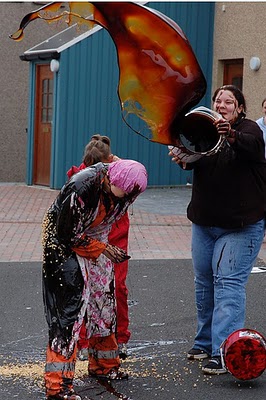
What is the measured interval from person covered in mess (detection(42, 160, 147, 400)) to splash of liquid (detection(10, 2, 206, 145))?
360mm

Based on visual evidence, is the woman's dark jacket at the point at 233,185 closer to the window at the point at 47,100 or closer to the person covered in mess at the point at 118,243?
the person covered in mess at the point at 118,243

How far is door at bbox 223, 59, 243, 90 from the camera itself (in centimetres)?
1633

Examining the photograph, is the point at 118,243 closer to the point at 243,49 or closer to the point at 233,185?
the point at 233,185

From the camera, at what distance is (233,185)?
5430 millimetres

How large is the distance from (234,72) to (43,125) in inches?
151

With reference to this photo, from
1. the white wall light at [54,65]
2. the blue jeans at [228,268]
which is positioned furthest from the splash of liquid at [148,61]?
the white wall light at [54,65]

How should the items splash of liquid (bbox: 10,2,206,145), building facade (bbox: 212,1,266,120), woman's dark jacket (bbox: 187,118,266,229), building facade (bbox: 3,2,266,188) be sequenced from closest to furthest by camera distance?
1. splash of liquid (bbox: 10,2,206,145)
2. woman's dark jacket (bbox: 187,118,266,229)
3. building facade (bbox: 212,1,266,120)
4. building facade (bbox: 3,2,266,188)

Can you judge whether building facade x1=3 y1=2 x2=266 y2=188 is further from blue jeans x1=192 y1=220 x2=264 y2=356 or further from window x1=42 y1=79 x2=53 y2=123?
blue jeans x1=192 y1=220 x2=264 y2=356

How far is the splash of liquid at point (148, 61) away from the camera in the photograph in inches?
183

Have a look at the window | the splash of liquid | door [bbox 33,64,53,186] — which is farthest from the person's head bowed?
the window

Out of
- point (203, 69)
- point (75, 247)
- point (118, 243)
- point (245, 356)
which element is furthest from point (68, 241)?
point (203, 69)

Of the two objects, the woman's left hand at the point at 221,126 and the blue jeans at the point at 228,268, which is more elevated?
the woman's left hand at the point at 221,126

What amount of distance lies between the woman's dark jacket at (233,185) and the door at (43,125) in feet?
37.4

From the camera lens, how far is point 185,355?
232 inches
